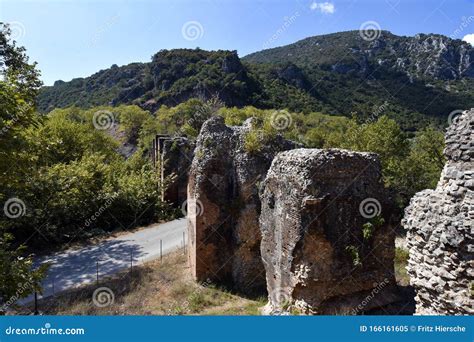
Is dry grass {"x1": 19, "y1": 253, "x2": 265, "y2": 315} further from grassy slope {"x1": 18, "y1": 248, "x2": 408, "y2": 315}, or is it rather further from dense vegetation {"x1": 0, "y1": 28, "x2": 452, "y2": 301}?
dense vegetation {"x1": 0, "y1": 28, "x2": 452, "y2": 301}

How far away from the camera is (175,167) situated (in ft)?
107

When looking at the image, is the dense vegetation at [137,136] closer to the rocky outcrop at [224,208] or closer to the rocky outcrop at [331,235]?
the rocky outcrop at [224,208]

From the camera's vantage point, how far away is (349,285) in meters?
11.4

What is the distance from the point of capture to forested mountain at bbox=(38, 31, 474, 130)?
83.2 metres

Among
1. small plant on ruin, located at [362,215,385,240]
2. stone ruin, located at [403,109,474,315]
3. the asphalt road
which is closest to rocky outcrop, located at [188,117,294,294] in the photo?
the asphalt road

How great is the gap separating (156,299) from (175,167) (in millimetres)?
18254

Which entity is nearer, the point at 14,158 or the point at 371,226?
the point at 14,158

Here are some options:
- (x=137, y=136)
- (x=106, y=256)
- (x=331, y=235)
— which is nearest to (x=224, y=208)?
(x=331, y=235)

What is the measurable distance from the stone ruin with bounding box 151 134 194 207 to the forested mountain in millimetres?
51499

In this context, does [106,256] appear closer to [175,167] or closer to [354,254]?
[175,167]

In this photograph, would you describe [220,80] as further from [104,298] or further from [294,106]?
[104,298]

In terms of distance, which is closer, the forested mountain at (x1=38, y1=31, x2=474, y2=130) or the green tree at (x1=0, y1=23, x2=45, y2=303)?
the green tree at (x1=0, y1=23, x2=45, y2=303)

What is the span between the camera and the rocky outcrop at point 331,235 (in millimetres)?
11047

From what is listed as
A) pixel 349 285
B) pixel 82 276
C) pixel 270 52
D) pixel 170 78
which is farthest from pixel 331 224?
pixel 270 52
